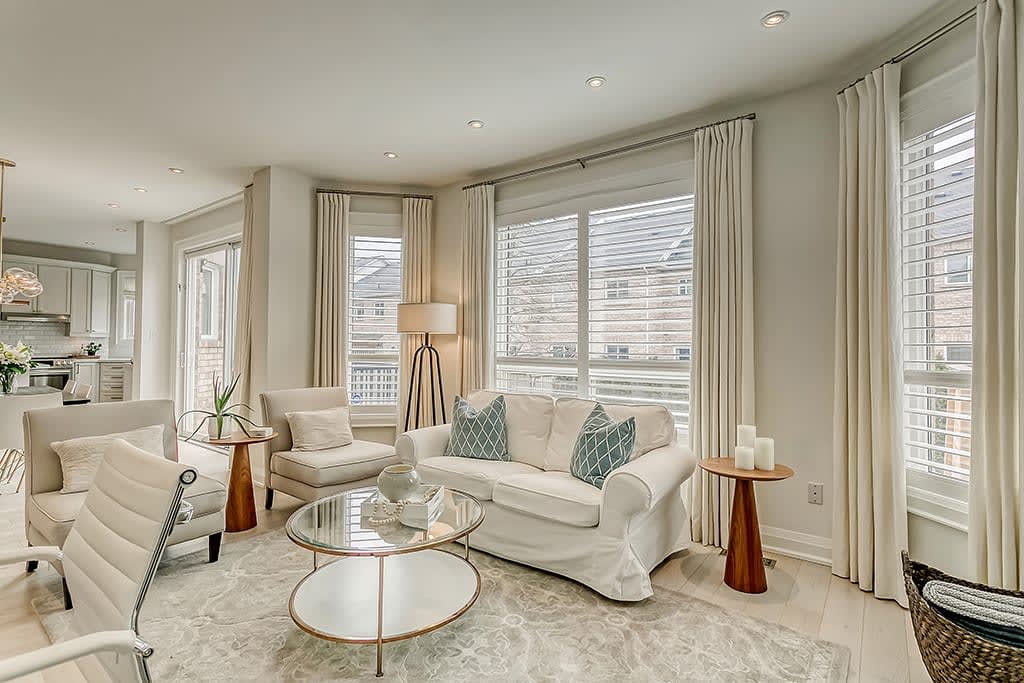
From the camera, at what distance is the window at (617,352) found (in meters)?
3.84

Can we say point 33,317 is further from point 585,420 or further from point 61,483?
point 585,420

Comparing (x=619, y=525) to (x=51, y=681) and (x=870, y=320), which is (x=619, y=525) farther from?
(x=51, y=681)

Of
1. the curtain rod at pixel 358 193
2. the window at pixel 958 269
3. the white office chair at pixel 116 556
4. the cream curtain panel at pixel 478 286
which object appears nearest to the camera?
the white office chair at pixel 116 556

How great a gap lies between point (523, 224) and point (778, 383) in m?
2.35

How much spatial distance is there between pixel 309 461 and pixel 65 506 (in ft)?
4.21

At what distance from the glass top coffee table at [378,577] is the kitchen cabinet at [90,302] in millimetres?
7995

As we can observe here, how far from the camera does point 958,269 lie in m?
2.42

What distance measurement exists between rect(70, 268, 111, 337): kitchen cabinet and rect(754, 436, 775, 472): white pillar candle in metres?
9.61

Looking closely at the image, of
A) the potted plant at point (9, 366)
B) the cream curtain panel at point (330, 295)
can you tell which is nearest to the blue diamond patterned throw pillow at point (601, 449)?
the cream curtain panel at point (330, 295)

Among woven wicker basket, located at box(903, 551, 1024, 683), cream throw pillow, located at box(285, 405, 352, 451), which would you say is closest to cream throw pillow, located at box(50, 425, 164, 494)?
cream throw pillow, located at box(285, 405, 352, 451)

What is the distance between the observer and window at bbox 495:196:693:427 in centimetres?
362

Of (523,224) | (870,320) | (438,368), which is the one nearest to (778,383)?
(870,320)

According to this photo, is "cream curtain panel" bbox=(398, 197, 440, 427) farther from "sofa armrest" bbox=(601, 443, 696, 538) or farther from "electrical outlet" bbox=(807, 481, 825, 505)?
"electrical outlet" bbox=(807, 481, 825, 505)

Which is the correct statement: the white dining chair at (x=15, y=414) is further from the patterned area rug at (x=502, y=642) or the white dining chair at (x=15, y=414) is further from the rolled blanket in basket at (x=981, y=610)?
the rolled blanket in basket at (x=981, y=610)
